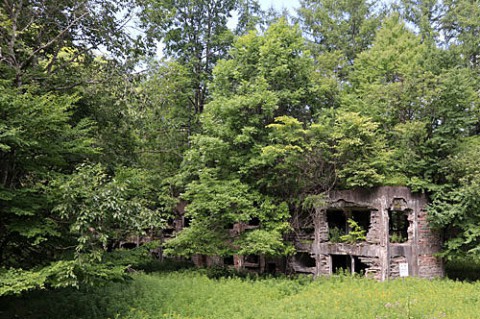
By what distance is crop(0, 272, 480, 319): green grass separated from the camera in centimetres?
1235

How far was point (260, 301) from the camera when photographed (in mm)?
14469

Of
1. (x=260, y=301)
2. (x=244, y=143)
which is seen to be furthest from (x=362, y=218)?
(x=260, y=301)

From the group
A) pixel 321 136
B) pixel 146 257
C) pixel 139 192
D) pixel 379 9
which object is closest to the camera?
pixel 139 192

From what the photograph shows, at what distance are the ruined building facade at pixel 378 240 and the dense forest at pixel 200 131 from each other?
65cm

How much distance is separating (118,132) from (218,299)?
24.4 ft

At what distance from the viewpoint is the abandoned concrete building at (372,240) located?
684 inches

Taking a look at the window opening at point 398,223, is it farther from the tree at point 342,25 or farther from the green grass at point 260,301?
the tree at point 342,25

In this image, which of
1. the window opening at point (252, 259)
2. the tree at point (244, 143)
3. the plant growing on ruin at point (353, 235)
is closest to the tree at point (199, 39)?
the tree at point (244, 143)

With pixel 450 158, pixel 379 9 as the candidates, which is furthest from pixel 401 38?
pixel 450 158

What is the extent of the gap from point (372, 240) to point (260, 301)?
596cm

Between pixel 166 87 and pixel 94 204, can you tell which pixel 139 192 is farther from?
pixel 166 87

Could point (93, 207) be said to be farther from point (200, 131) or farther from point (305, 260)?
point (200, 131)

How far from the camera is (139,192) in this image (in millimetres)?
13109

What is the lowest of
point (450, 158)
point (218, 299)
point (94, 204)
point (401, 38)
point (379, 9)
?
point (218, 299)
